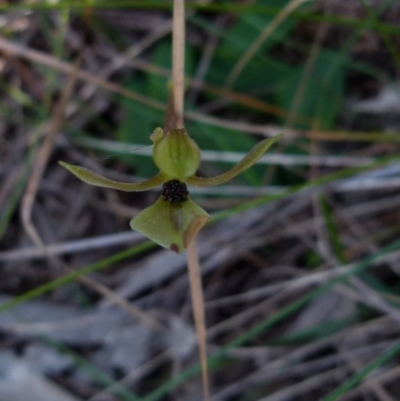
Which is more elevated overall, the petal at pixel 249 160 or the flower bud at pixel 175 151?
the flower bud at pixel 175 151

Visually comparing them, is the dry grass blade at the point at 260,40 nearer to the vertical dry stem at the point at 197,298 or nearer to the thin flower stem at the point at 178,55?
the thin flower stem at the point at 178,55

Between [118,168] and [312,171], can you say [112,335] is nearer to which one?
[118,168]

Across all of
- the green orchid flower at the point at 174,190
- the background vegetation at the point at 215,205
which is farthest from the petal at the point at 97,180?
the background vegetation at the point at 215,205

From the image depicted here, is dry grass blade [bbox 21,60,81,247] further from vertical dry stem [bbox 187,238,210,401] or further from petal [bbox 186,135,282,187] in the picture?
petal [bbox 186,135,282,187]

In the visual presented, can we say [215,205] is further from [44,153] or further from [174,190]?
[174,190]

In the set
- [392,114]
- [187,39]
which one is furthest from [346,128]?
[187,39]

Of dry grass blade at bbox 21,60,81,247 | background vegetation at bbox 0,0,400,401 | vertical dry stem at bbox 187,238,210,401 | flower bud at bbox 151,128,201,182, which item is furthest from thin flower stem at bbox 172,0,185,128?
dry grass blade at bbox 21,60,81,247
